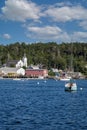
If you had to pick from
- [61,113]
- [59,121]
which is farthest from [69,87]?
[59,121]

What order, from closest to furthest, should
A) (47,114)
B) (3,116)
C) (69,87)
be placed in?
(3,116) < (47,114) < (69,87)

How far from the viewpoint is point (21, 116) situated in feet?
129

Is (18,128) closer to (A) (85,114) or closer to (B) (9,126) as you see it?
(B) (9,126)

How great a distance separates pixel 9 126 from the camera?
33531 mm

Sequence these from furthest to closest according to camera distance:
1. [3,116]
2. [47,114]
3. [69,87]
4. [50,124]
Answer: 1. [69,87]
2. [47,114]
3. [3,116]
4. [50,124]

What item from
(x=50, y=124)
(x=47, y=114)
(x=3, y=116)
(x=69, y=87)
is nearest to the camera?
(x=50, y=124)

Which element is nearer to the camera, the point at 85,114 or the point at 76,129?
the point at 76,129

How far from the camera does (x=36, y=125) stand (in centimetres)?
3453

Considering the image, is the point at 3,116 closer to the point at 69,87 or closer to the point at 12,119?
the point at 12,119

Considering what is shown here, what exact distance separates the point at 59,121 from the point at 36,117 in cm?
318

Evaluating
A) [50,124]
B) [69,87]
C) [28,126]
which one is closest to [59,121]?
[50,124]

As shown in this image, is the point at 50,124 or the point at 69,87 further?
the point at 69,87

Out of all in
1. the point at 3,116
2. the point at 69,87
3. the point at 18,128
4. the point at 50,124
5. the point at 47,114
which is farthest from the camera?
the point at 69,87

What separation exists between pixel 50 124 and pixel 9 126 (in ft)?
13.2
